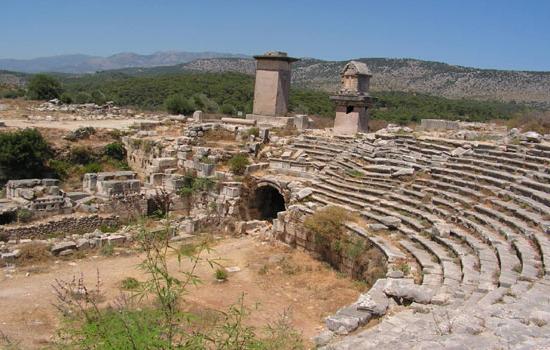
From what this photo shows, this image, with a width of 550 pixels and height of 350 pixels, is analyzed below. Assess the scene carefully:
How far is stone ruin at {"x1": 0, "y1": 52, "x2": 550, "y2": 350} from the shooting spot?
6742 millimetres

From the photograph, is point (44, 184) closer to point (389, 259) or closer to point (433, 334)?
point (389, 259)

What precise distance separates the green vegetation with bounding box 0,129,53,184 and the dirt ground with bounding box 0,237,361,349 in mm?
7603

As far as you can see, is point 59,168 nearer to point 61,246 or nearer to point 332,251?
point 61,246

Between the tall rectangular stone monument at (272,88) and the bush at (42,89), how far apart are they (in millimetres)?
20678

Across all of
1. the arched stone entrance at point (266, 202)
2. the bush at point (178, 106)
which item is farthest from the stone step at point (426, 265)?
the bush at point (178, 106)

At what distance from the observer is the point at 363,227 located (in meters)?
12.3

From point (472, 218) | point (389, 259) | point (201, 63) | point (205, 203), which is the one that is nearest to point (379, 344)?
point (389, 259)

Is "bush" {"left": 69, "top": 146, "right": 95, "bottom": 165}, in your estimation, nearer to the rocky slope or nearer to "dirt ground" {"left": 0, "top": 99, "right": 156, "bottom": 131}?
"dirt ground" {"left": 0, "top": 99, "right": 156, "bottom": 131}

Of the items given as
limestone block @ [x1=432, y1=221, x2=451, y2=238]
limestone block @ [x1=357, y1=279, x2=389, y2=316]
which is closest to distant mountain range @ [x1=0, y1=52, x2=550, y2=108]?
limestone block @ [x1=432, y1=221, x2=451, y2=238]

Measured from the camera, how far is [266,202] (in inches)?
700

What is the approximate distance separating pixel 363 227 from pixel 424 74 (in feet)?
251

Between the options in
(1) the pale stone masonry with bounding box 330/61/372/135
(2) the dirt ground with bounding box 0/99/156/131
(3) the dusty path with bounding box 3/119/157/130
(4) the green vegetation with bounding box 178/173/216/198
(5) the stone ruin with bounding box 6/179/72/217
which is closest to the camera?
(5) the stone ruin with bounding box 6/179/72/217

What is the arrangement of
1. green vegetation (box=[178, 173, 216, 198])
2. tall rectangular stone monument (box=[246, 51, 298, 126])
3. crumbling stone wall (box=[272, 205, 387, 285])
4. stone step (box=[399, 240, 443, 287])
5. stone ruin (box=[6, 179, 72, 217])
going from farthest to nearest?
tall rectangular stone monument (box=[246, 51, 298, 126]) < green vegetation (box=[178, 173, 216, 198]) < stone ruin (box=[6, 179, 72, 217]) < crumbling stone wall (box=[272, 205, 387, 285]) < stone step (box=[399, 240, 443, 287])

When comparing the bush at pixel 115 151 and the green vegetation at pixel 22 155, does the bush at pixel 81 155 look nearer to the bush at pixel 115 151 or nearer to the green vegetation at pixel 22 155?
the bush at pixel 115 151
